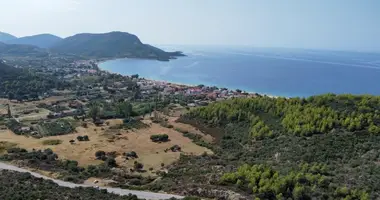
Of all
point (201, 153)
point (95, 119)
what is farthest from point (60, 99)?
point (201, 153)

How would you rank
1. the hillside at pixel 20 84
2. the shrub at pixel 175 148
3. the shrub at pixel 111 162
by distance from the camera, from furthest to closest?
the hillside at pixel 20 84, the shrub at pixel 175 148, the shrub at pixel 111 162

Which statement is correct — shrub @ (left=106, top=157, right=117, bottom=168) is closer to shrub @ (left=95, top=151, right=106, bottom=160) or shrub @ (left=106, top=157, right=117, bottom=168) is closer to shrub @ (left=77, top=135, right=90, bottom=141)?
shrub @ (left=95, top=151, right=106, bottom=160)

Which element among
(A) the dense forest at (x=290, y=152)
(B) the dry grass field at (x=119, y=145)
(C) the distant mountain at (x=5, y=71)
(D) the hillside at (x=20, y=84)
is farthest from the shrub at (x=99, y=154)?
(C) the distant mountain at (x=5, y=71)

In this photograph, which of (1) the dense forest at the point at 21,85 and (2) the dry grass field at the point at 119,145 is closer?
(2) the dry grass field at the point at 119,145

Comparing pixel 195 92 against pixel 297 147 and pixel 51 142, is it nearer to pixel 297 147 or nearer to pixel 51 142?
pixel 51 142

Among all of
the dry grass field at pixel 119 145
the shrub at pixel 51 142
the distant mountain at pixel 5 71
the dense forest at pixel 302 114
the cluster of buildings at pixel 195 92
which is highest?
the dense forest at pixel 302 114

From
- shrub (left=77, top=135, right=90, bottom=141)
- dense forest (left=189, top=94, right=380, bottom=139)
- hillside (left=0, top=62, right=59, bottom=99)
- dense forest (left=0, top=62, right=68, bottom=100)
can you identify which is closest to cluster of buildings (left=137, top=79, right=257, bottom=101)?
dense forest (left=0, top=62, right=68, bottom=100)

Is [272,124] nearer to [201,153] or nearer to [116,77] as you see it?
[201,153]

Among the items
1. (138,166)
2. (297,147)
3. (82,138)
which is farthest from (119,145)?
(297,147)

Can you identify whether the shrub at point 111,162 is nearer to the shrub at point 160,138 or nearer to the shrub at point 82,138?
the shrub at point 160,138
